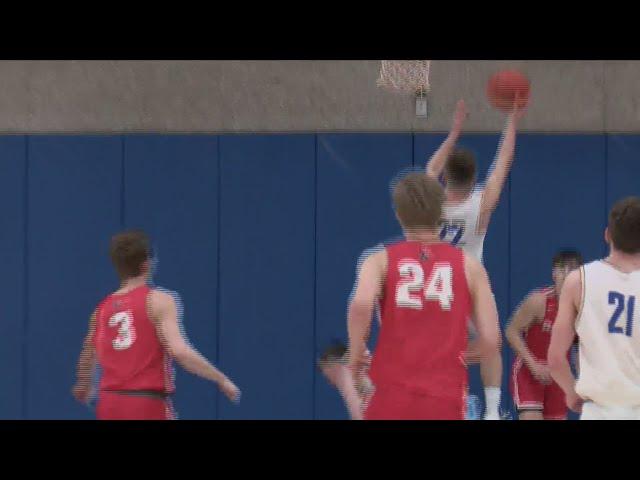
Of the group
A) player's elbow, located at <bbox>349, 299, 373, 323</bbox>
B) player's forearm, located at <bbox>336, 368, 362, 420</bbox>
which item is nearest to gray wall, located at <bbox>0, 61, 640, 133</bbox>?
player's forearm, located at <bbox>336, 368, 362, 420</bbox>

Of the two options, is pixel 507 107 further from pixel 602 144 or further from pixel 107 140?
pixel 107 140

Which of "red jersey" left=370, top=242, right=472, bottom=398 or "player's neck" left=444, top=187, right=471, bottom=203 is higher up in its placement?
"player's neck" left=444, top=187, right=471, bottom=203

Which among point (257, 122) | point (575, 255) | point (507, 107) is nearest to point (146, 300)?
point (507, 107)

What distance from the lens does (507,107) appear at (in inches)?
251

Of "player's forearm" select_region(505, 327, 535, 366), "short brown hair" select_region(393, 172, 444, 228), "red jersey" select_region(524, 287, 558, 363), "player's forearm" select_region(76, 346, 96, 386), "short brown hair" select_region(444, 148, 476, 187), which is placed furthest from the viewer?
"red jersey" select_region(524, 287, 558, 363)

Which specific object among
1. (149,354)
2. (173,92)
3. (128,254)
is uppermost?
(173,92)

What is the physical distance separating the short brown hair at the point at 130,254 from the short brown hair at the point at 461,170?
174 centimetres

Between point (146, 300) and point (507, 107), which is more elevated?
point (507, 107)

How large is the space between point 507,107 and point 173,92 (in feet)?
10.7

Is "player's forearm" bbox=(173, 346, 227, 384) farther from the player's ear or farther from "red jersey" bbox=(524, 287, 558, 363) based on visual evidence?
"red jersey" bbox=(524, 287, 558, 363)

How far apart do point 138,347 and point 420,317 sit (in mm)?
1661

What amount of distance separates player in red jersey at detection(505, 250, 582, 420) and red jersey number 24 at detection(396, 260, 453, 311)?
2.71m

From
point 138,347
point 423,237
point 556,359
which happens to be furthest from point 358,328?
point 138,347

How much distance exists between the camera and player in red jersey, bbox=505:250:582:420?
22.9ft
